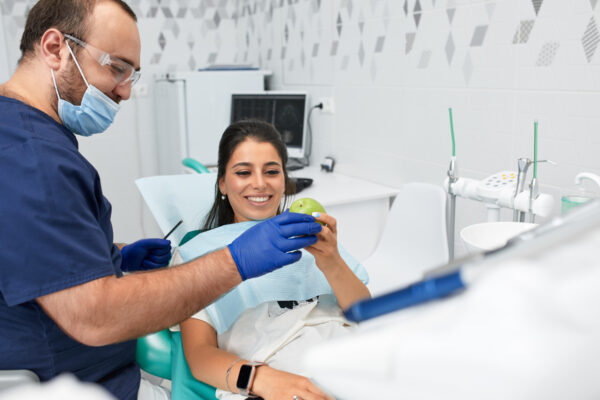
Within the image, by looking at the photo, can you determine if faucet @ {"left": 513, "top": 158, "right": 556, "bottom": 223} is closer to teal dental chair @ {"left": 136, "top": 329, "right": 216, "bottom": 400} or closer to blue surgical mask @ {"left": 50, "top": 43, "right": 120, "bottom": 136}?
teal dental chair @ {"left": 136, "top": 329, "right": 216, "bottom": 400}

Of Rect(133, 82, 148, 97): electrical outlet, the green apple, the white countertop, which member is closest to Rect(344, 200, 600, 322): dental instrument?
the green apple

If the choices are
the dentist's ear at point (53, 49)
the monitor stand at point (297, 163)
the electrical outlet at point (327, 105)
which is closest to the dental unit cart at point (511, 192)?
the dentist's ear at point (53, 49)

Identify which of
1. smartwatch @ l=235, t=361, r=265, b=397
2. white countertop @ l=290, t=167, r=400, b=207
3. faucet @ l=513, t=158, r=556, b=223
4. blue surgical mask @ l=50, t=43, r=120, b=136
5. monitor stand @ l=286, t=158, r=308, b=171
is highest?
blue surgical mask @ l=50, t=43, r=120, b=136

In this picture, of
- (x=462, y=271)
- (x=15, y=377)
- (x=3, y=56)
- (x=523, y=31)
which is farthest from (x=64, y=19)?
(x=3, y=56)

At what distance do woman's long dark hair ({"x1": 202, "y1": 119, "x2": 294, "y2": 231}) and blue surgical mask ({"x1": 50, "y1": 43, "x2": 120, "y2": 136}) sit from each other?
50cm

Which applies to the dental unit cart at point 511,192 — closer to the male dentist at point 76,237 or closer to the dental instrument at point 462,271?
the male dentist at point 76,237

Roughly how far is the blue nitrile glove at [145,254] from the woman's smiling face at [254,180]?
28 cm

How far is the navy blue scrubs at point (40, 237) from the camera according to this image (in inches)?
36.4

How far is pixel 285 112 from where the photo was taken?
10.8ft

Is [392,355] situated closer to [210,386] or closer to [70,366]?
[70,366]

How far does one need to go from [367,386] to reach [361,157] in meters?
2.58

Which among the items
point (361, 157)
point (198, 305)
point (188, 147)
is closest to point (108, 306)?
point (198, 305)

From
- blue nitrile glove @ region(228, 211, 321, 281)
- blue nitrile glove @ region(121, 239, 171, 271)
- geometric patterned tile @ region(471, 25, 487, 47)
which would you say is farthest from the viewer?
geometric patterned tile @ region(471, 25, 487, 47)

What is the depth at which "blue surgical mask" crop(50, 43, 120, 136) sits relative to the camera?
123cm
